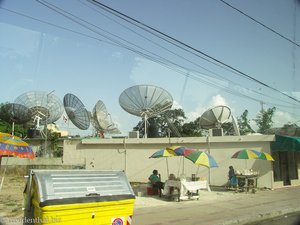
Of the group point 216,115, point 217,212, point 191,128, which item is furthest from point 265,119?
point 217,212

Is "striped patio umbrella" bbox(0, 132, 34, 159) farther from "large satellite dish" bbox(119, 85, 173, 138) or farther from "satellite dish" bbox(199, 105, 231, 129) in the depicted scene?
"satellite dish" bbox(199, 105, 231, 129)

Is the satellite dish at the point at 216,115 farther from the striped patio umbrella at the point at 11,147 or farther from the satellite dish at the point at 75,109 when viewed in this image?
the striped patio umbrella at the point at 11,147

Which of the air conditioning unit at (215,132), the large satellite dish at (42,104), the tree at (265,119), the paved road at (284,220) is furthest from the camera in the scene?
the tree at (265,119)

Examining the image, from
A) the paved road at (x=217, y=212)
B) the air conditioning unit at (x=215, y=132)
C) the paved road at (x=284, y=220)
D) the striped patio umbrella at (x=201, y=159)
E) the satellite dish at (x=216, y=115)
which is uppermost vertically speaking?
the satellite dish at (x=216, y=115)

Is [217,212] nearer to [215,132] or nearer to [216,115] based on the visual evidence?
[215,132]

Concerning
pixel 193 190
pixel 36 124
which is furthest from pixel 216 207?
pixel 36 124

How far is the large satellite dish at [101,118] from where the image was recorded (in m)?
36.3

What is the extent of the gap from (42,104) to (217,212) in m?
32.0

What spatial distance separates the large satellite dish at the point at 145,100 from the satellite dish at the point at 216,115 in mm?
3873

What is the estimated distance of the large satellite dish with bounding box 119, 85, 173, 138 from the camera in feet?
98.2

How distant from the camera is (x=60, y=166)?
24.7m

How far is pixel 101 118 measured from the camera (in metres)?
37.0

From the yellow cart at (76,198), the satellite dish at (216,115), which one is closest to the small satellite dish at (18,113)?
the satellite dish at (216,115)

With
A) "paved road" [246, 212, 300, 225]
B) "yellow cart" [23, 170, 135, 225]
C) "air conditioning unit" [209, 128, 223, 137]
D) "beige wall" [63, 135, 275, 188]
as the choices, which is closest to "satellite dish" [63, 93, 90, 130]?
"beige wall" [63, 135, 275, 188]
